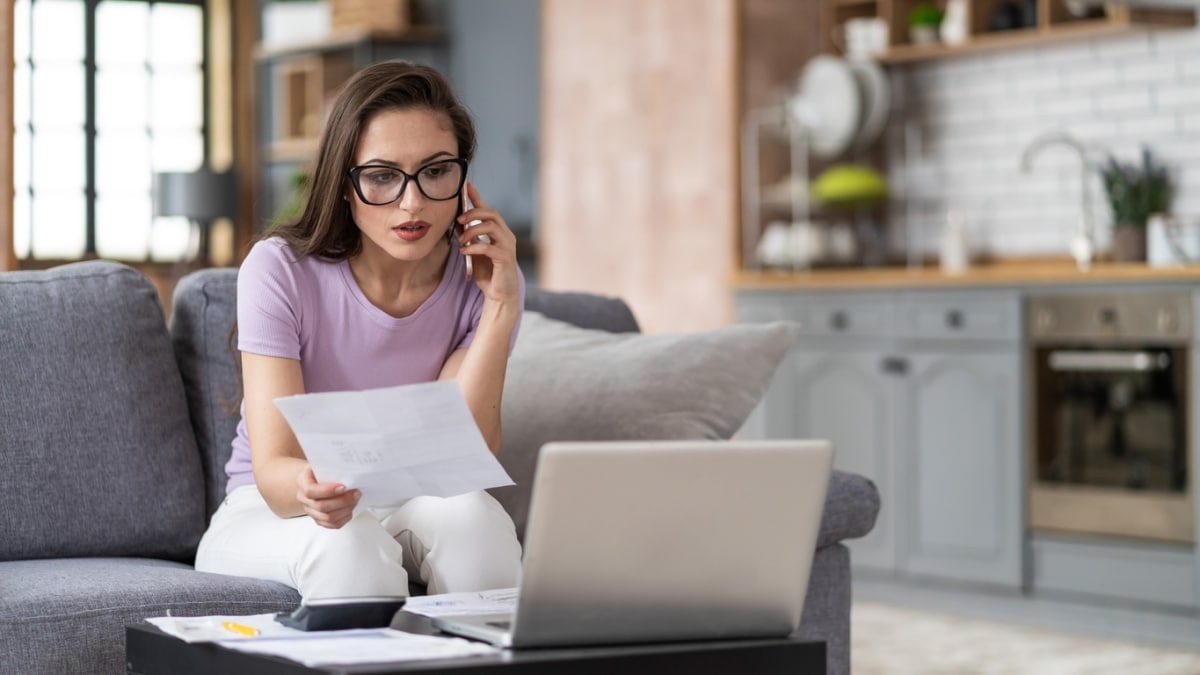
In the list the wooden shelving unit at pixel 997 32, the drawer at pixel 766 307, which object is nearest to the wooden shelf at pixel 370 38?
the wooden shelving unit at pixel 997 32

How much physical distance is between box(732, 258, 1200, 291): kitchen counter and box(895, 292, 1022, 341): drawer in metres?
0.04

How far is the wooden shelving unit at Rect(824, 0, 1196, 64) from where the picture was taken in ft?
16.1

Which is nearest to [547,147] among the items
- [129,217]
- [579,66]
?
[579,66]

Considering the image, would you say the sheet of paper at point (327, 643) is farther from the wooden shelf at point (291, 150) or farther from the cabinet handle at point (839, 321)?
the wooden shelf at point (291, 150)

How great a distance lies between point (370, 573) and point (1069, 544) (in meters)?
3.12

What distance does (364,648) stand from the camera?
1580mm

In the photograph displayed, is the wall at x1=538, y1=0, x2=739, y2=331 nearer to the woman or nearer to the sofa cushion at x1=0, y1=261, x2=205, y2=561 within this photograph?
the sofa cushion at x1=0, y1=261, x2=205, y2=561

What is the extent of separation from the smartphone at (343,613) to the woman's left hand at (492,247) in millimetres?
667

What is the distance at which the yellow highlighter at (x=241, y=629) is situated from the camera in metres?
1.66

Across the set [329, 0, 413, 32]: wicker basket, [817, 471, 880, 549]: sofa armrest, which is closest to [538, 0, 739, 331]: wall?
[329, 0, 413, 32]: wicker basket

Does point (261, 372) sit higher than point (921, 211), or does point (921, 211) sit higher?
point (921, 211)

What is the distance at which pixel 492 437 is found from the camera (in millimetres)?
2289

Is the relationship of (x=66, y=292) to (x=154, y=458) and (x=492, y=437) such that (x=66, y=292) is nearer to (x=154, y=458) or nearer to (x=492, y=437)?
(x=154, y=458)

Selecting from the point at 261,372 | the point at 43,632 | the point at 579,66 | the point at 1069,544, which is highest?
the point at 579,66
